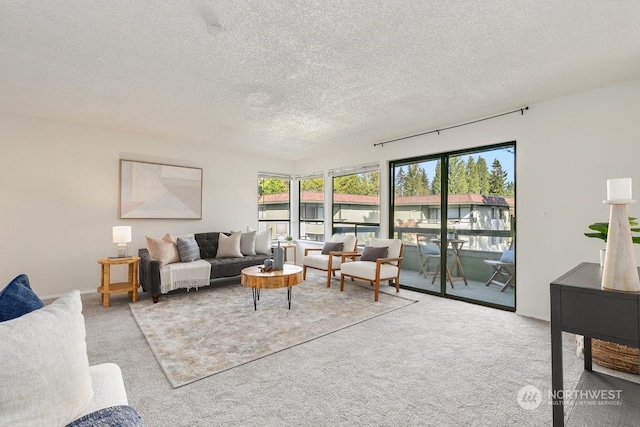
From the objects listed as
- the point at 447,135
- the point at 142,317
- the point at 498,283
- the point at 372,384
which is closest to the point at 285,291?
the point at 142,317

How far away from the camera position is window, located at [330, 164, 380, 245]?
5637 millimetres

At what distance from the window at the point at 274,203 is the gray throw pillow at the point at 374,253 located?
2.50 metres

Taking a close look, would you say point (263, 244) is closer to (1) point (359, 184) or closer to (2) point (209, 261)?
(2) point (209, 261)

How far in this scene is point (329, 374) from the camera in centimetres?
227

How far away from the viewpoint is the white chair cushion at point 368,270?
14.4 feet

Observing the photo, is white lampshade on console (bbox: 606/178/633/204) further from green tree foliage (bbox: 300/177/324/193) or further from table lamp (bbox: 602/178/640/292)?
green tree foliage (bbox: 300/177/324/193)

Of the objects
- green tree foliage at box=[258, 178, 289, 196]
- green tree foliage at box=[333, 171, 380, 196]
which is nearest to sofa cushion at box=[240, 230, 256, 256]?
green tree foliage at box=[258, 178, 289, 196]

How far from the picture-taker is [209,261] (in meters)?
4.80

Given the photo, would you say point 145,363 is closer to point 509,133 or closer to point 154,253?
point 154,253

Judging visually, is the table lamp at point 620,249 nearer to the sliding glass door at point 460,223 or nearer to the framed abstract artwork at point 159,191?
the sliding glass door at point 460,223

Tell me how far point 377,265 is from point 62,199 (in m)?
4.71

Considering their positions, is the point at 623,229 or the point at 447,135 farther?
the point at 447,135

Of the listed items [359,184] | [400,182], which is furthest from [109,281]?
[400,182]

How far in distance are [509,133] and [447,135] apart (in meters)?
0.83
